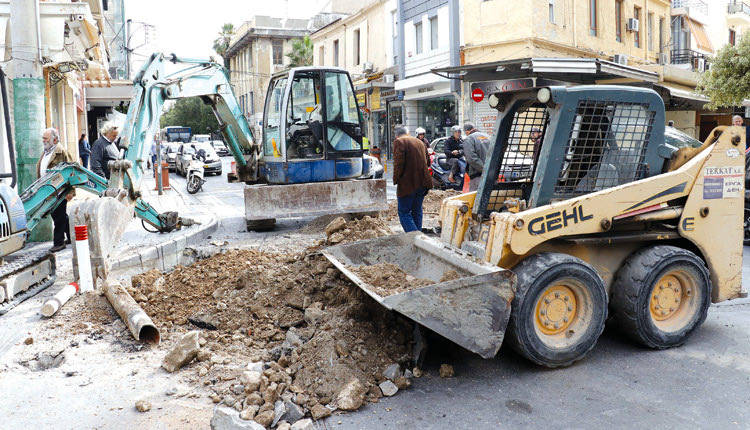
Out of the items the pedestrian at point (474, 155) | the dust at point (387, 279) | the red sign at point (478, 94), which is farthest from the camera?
the red sign at point (478, 94)

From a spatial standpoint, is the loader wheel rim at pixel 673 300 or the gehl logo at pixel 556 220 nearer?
the gehl logo at pixel 556 220

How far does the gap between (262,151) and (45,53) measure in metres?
5.33

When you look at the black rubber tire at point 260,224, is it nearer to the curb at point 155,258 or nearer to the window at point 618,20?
the curb at point 155,258

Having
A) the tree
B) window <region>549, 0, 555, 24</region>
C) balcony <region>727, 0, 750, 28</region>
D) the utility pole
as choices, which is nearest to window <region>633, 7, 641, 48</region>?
window <region>549, 0, 555, 24</region>

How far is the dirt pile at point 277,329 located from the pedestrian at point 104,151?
3.76m

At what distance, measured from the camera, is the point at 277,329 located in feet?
17.3

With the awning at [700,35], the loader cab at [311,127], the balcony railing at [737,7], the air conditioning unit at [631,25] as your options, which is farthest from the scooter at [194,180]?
the balcony railing at [737,7]

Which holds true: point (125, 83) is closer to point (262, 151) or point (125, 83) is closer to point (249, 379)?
point (262, 151)

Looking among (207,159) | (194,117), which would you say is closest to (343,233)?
(207,159)

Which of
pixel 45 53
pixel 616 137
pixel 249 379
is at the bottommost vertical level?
pixel 249 379

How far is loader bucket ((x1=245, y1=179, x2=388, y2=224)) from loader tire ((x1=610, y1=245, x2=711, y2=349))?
6.39m

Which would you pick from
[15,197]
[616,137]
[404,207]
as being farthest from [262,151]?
[616,137]

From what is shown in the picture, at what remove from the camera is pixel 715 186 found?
5.11m

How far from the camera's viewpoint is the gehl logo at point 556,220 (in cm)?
452
